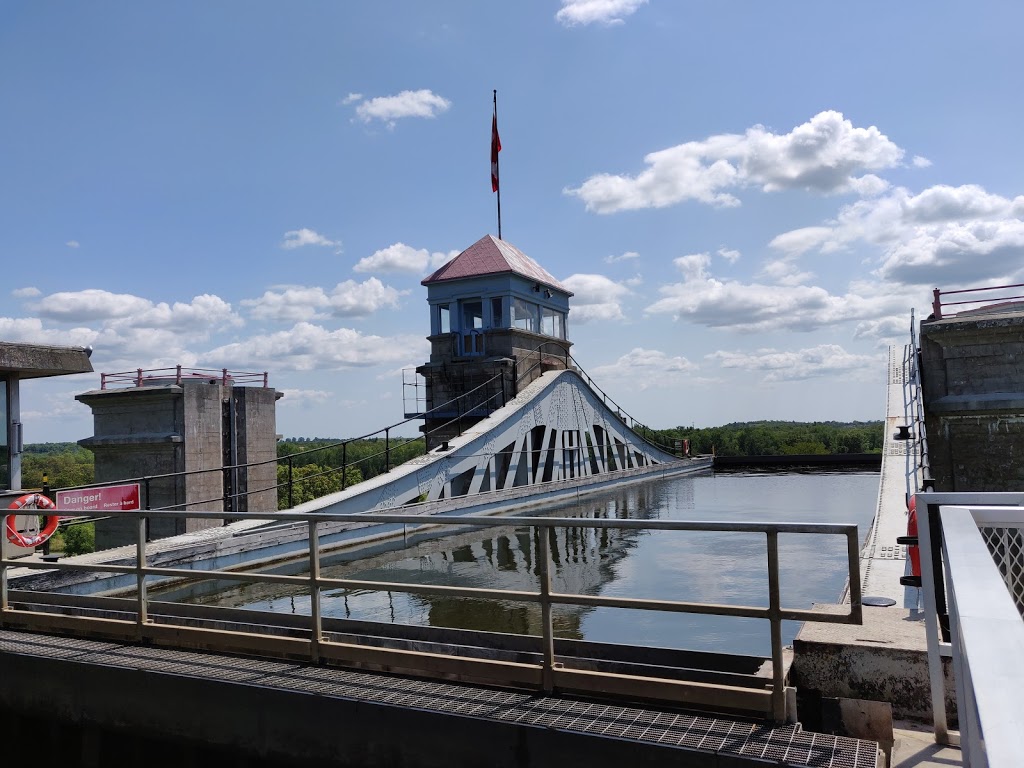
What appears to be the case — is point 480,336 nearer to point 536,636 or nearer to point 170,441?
point 170,441

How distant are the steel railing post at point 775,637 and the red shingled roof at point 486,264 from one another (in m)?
21.6

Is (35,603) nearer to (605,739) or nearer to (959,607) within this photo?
(605,739)

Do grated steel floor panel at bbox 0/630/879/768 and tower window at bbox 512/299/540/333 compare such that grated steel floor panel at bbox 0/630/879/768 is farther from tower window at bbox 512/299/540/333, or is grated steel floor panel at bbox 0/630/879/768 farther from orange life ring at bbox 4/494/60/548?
tower window at bbox 512/299/540/333

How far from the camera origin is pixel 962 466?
59.3 ft

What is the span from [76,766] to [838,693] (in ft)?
15.6

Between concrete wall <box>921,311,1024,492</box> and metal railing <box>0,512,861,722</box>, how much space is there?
50.0ft

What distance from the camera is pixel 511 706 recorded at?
441cm

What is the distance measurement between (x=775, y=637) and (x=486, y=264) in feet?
74.1

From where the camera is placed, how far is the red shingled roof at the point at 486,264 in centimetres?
2567

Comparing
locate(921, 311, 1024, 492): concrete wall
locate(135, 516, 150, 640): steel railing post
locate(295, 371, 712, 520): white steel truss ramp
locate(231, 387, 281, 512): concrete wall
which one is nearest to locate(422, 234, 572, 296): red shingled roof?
locate(295, 371, 712, 520): white steel truss ramp

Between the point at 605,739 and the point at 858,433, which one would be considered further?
the point at 858,433

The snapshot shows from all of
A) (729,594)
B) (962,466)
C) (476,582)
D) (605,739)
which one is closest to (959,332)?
(962,466)

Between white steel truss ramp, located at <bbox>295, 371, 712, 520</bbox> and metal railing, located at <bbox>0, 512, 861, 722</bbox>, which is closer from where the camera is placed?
metal railing, located at <bbox>0, 512, 861, 722</bbox>

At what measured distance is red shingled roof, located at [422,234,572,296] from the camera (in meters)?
25.7
